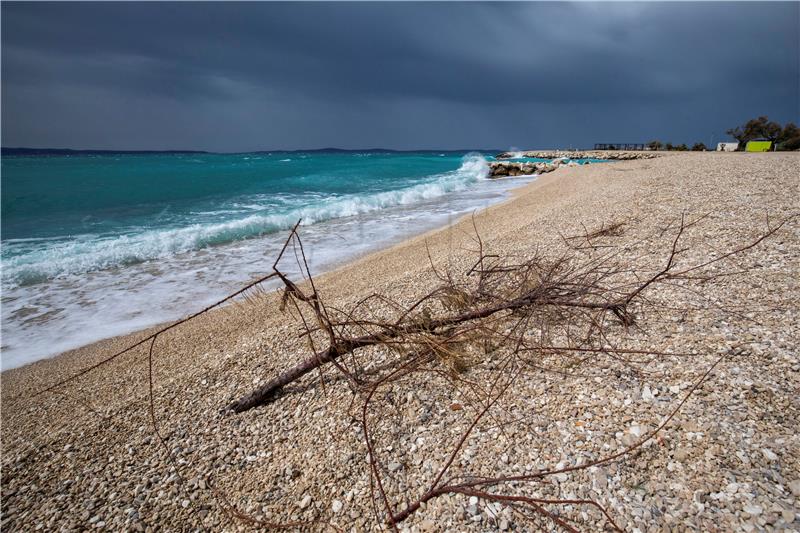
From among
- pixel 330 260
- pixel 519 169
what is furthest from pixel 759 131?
pixel 330 260

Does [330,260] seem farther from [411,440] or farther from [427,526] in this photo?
[427,526]

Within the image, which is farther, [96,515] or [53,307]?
[53,307]

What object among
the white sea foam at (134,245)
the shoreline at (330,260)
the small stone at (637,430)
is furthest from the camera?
the white sea foam at (134,245)

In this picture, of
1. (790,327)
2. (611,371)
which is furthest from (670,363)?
(790,327)

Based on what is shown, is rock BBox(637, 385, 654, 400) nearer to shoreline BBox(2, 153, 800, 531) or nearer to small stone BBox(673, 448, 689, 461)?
shoreline BBox(2, 153, 800, 531)

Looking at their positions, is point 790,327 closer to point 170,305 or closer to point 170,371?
point 170,371

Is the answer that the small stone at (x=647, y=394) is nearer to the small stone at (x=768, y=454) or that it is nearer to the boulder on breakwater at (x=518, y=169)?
the small stone at (x=768, y=454)

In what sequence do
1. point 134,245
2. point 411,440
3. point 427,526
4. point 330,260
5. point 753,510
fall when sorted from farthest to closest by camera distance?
point 134,245
point 330,260
point 411,440
point 427,526
point 753,510

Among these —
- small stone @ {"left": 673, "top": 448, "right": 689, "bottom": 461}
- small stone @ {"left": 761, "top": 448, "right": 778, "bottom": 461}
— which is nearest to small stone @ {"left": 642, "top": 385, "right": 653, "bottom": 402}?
small stone @ {"left": 673, "top": 448, "right": 689, "bottom": 461}

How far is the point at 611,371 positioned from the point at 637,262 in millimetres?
1973

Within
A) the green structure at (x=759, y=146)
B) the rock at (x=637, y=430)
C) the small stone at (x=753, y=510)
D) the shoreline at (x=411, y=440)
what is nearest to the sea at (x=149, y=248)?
the shoreline at (x=411, y=440)

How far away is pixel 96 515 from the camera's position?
167cm

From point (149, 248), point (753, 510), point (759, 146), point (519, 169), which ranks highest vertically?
point (759, 146)

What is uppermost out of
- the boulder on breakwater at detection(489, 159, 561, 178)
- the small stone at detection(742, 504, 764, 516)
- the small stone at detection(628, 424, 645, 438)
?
the boulder on breakwater at detection(489, 159, 561, 178)
